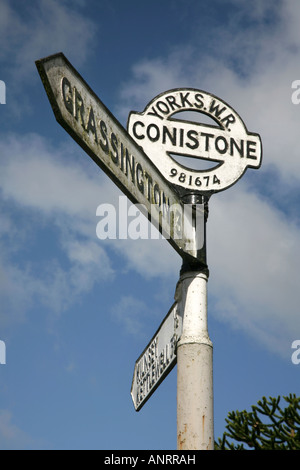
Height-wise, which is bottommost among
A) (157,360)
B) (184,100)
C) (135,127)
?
(157,360)

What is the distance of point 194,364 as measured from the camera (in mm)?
4039

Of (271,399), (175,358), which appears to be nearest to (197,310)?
(175,358)

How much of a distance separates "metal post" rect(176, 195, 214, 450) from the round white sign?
2.14 ft

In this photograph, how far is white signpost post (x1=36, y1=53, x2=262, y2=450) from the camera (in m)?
3.47

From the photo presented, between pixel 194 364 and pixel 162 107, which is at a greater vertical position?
pixel 162 107

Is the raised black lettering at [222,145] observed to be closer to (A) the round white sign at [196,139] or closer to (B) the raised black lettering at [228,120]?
(A) the round white sign at [196,139]

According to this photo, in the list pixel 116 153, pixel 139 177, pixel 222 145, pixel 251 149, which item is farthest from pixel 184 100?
pixel 116 153

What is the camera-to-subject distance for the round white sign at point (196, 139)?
4848 millimetres

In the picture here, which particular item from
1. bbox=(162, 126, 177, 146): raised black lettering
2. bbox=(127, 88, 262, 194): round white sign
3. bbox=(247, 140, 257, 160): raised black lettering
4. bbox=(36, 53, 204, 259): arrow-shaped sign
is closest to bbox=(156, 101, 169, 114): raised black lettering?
bbox=(127, 88, 262, 194): round white sign

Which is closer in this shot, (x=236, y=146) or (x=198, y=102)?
(x=236, y=146)

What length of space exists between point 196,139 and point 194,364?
5.74 ft

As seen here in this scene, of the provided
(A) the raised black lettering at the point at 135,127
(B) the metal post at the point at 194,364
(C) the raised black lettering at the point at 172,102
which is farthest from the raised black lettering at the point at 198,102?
(B) the metal post at the point at 194,364

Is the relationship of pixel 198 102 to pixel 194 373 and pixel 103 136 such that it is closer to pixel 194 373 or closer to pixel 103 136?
pixel 103 136

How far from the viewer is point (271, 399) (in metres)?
6.21
